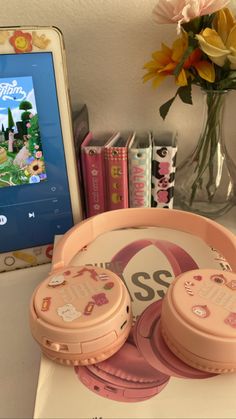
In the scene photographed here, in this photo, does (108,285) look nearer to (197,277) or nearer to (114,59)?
(197,277)

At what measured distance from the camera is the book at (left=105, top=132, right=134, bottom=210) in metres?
0.54

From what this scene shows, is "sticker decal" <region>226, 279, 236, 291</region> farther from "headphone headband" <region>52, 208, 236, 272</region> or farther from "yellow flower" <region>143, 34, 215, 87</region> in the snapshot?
"yellow flower" <region>143, 34, 215, 87</region>

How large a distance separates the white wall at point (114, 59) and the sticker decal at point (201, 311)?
0.41 meters

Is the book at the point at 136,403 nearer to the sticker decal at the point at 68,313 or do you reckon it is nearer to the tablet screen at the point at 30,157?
the sticker decal at the point at 68,313

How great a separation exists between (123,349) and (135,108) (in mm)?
441

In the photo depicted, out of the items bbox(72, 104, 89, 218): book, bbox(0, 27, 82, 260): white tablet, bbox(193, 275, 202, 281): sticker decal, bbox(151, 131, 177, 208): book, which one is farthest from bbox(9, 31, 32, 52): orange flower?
bbox(193, 275, 202, 281): sticker decal

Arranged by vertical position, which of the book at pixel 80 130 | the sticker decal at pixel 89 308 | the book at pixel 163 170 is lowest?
the sticker decal at pixel 89 308

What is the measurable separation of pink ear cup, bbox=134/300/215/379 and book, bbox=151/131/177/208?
247 mm

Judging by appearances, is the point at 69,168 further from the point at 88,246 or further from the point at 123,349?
the point at 123,349

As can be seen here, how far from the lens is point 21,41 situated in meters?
0.44

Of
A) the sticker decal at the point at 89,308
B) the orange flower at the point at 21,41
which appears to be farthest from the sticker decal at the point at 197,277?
the orange flower at the point at 21,41

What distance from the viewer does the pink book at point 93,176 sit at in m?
0.55

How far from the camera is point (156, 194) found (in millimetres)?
601

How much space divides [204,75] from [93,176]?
9.2 inches
